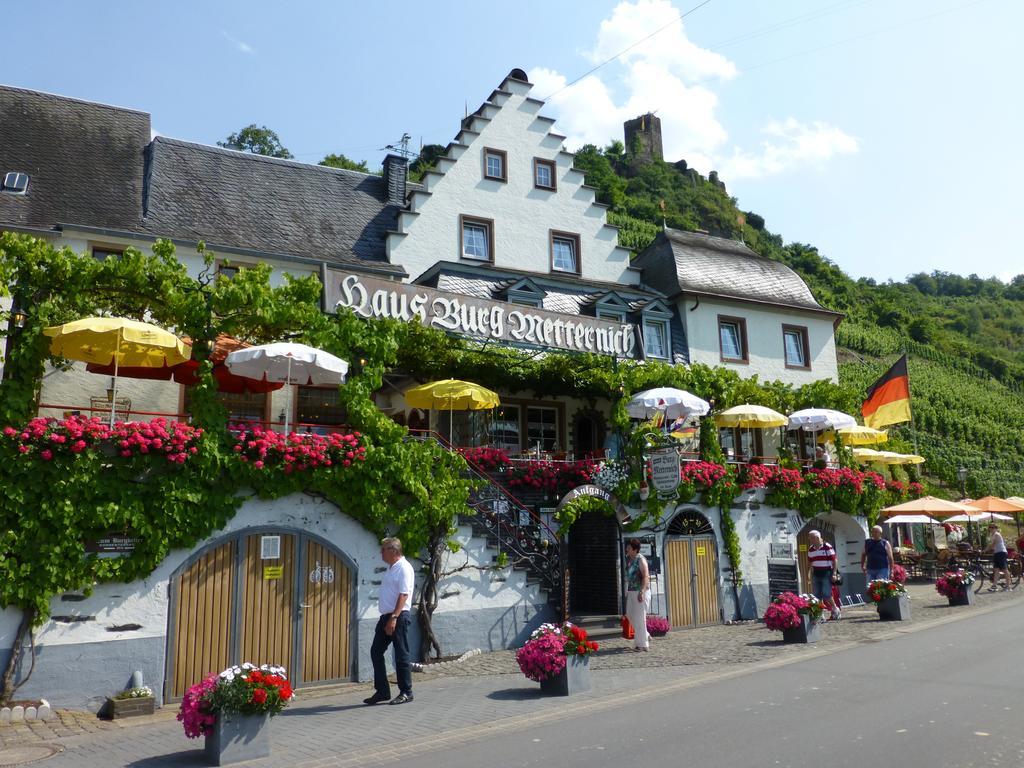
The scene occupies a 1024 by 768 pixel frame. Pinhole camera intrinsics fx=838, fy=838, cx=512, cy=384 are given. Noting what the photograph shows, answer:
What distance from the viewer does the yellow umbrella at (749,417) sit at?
1964 centimetres

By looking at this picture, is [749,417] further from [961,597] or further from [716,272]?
[716,272]

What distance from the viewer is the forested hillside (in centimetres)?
4897

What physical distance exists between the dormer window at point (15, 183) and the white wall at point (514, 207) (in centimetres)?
846

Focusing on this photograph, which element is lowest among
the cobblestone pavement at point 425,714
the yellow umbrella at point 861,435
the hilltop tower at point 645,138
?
the cobblestone pavement at point 425,714

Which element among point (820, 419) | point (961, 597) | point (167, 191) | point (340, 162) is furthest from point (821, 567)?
point (340, 162)

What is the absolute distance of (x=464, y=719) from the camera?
9.11m

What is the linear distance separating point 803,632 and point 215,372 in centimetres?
1099

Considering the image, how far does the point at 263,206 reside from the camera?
22406mm

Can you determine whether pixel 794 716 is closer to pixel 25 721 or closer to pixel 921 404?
pixel 25 721

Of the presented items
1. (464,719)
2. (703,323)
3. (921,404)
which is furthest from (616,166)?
(464,719)

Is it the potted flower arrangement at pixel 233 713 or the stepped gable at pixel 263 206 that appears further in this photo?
the stepped gable at pixel 263 206

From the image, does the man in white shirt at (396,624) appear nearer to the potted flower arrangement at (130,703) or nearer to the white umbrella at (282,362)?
the potted flower arrangement at (130,703)

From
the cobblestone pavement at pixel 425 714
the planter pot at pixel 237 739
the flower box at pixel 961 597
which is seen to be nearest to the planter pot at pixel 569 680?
the cobblestone pavement at pixel 425 714

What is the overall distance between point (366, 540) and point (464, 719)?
4503 mm
